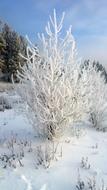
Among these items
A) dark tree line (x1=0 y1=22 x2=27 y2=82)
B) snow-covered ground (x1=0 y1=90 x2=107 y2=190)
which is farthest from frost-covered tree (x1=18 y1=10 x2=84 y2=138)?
dark tree line (x1=0 y1=22 x2=27 y2=82)

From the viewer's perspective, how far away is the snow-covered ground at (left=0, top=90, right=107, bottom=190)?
5121 mm

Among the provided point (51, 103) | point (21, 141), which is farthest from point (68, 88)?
point (21, 141)

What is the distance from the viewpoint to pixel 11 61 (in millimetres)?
43594

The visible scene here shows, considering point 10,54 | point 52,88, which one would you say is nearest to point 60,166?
point 52,88

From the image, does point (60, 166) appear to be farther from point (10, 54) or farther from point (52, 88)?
point (10, 54)

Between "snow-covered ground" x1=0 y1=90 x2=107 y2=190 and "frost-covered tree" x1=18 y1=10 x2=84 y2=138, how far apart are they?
53cm

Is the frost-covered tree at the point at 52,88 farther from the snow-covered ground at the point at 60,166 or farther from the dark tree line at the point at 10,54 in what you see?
the dark tree line at the point at 10,54

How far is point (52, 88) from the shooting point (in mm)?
6520

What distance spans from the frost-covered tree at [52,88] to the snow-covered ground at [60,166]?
0.53 m

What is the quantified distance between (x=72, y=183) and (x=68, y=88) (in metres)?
2.10

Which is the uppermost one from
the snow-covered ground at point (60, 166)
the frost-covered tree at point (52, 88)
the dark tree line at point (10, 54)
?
the dark tree line at point (10, 54)

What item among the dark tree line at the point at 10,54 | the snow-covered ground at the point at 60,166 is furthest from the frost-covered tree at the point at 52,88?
the dark tree line at the point at 10,54

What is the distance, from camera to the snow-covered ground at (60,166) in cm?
512

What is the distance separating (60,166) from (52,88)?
1.66 meters
